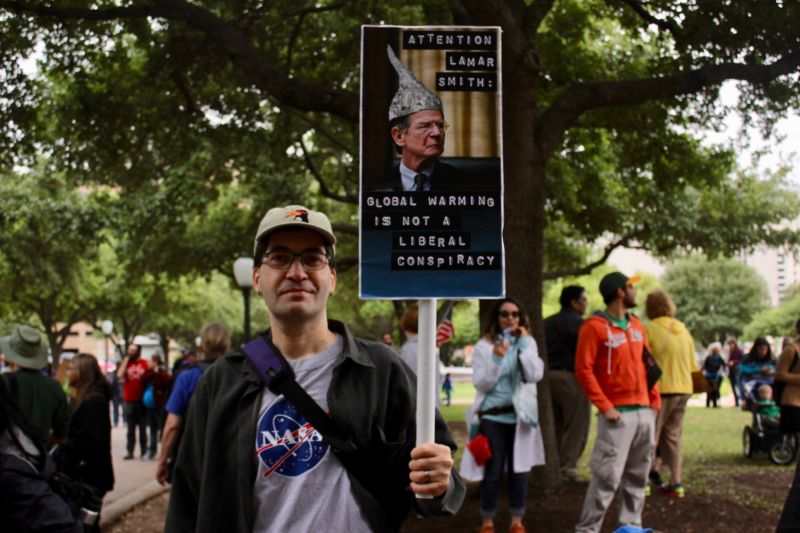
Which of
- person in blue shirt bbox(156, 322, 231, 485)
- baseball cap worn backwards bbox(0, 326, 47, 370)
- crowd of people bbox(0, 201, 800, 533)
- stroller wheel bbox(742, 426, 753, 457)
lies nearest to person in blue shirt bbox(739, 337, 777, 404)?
stroller wheel bbox(742, 426, 753, 457)

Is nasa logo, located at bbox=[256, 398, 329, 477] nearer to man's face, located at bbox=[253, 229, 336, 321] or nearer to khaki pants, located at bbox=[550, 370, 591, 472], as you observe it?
man's face, located at bbox=[253, 229, 336, 321]

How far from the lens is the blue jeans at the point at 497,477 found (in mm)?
8070

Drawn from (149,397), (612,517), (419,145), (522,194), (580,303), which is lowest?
(612,517)

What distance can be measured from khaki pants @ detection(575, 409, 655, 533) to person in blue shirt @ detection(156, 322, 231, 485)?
3.00 m

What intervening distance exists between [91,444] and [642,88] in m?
6.74

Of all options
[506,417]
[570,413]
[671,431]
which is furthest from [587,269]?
[506,417]

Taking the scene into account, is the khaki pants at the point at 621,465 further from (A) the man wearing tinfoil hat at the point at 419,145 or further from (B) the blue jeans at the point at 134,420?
(B) the blue jeans at the point at 134,420

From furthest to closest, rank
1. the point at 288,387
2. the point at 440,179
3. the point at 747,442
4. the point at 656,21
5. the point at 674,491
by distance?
1. the point at 747,442
2. the point at 656,21
3. the point at 674,491
4. the point at 440,179
5. the point at 288,387

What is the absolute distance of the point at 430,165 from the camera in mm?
3389

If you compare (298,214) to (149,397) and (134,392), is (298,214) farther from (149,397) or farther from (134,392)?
(134,392)

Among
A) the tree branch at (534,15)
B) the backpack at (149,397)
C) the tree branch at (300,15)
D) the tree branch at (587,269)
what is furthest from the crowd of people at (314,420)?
the tree branch at (587,269)

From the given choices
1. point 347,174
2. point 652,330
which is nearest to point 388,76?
point 652,330

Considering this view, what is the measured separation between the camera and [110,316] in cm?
5531

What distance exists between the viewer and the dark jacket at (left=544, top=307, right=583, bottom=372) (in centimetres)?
1127
